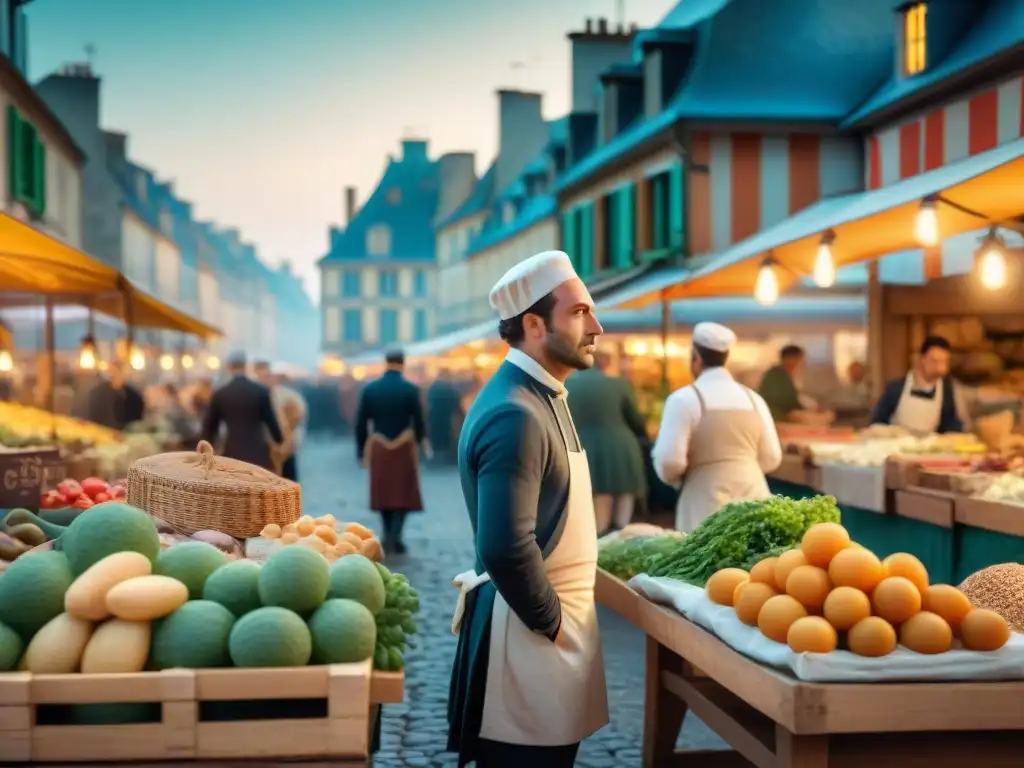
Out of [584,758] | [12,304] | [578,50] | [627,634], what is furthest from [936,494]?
[578,50]

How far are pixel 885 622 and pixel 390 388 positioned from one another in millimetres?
9219

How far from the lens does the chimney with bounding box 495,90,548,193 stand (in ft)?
135

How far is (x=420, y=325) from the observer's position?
69.4 metres

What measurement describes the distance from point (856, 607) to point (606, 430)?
288 inches

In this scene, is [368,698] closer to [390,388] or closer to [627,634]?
[627,634]

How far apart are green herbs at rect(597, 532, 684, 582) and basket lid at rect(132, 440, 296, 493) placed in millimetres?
1379

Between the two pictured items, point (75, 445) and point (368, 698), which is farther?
point (75, 445)

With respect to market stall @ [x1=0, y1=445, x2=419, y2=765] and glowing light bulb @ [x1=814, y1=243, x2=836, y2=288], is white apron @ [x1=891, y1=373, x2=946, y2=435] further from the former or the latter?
market stall @ [x1=0, y1=445, x2=419, y2=765]

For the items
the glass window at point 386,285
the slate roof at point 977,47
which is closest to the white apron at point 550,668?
the slate roof at point 977,47

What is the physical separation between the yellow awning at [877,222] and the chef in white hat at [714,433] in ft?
5.26

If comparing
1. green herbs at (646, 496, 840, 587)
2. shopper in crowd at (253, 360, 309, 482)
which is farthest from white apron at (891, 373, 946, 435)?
shopper in crowd at (253, 360, 309, 482)

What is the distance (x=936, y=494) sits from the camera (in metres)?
7.73

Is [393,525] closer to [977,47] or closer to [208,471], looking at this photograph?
[208,471]

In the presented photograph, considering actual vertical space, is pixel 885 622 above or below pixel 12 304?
below
